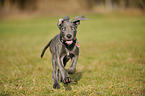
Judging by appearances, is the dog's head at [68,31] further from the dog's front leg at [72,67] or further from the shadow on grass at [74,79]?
the shadow on grass at [74,79]

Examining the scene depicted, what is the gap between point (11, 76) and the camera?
5305mm

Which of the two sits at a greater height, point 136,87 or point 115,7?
point 115,7

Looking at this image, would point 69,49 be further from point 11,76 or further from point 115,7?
point 115,7

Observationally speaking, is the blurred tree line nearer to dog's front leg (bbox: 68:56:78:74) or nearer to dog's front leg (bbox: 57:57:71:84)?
dog's front leg (bbox: 68:56:78:74)

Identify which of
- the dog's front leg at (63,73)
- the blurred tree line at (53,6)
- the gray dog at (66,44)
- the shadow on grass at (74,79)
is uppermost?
the blurred tree line at (53,6)

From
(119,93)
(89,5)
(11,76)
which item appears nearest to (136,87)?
(119,93)

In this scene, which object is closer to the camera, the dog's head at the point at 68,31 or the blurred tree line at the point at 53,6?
the dog's head at the point at 68,31

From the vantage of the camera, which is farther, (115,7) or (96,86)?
(115,7)

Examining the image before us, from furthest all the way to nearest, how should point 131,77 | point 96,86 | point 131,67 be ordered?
point 131,67 → point 131,77 → point 96,86

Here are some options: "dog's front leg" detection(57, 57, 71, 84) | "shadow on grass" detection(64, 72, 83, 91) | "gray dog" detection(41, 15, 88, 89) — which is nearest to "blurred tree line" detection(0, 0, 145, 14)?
"shadow on grass" detection(64, 72, 83, 91)

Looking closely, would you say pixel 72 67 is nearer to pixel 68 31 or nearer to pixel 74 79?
pixel 68 31

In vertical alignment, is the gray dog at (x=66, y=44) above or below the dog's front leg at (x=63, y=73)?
above

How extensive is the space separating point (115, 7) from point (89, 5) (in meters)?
5.84

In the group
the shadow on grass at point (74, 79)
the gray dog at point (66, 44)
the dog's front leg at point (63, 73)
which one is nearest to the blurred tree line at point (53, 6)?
the shadow on grass at point (74, 79)
